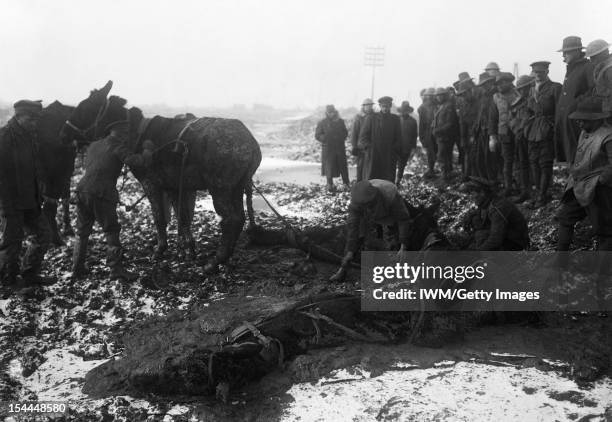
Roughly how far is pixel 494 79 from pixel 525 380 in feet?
20.9

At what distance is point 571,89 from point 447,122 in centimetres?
372

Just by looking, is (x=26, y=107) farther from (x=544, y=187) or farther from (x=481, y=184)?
(x=544, y=187)

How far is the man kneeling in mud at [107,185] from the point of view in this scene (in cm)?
607

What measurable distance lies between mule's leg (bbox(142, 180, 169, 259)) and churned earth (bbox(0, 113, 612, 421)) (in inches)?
7.4

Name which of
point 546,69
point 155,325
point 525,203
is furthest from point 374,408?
point 546,69

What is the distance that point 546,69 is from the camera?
771 cm

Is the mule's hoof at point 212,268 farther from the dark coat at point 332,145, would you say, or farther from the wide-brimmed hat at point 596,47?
the dark coat at point 332,145

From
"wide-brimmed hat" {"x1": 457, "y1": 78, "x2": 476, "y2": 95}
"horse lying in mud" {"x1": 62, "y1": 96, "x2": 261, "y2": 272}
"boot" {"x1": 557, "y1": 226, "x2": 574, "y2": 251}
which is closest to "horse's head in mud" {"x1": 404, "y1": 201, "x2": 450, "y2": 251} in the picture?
"boot" {"x1": 557, "y1": 226, "x2": 574, "y2": 251}

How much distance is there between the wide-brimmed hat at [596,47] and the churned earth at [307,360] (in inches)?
91.1

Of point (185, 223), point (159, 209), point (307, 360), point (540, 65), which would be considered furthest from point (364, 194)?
point (540, 65)

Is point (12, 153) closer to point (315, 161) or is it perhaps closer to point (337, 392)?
point (337, 392)

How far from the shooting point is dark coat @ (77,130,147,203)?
239 inches

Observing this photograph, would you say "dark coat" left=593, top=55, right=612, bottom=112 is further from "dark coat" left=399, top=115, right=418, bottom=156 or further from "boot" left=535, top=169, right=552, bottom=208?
"dark coat" left=399, top=115, right=418, bottom=156

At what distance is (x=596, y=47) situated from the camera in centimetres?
650
